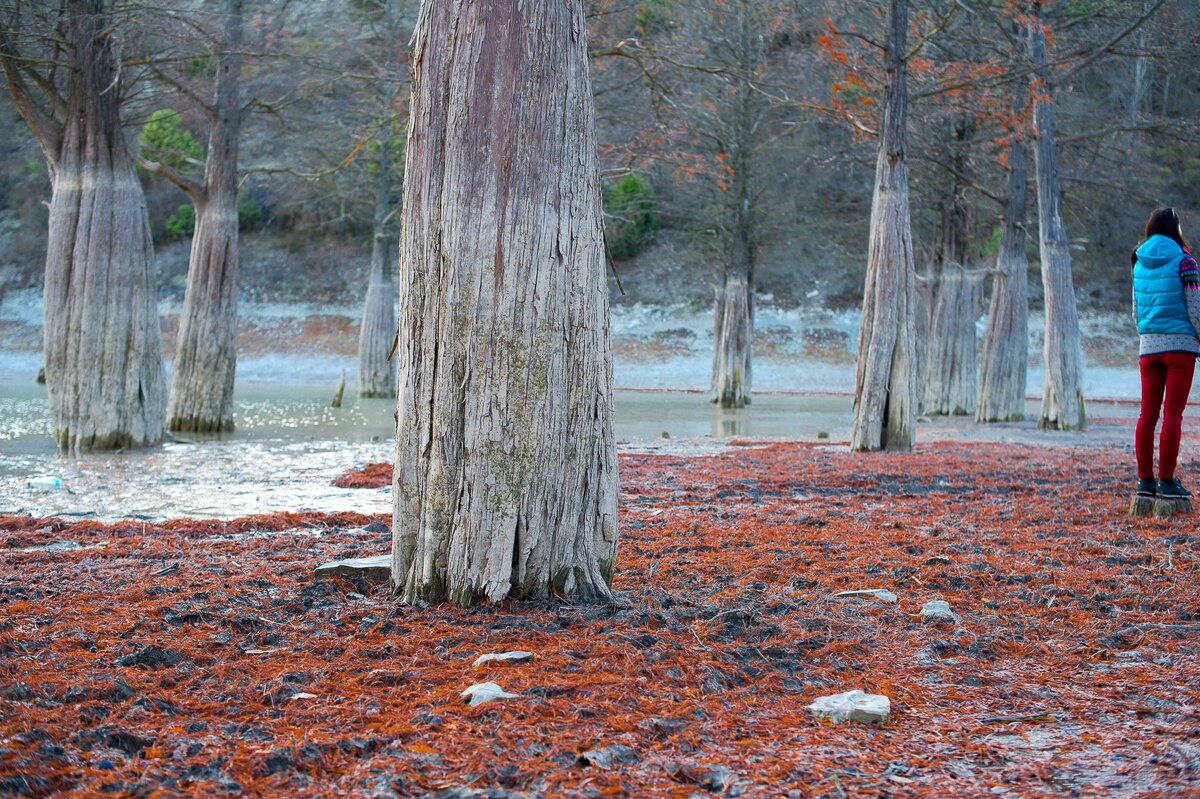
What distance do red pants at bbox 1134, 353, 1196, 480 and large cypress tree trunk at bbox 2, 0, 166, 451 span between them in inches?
437

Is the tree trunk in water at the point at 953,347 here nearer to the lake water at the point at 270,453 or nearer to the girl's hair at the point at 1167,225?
the lake water at the point at 270,453

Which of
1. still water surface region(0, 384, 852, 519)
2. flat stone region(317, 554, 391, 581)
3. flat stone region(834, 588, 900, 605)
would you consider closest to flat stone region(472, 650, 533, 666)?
flat stone region(317, 554, 391, 581)

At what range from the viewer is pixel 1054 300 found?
62.5ft

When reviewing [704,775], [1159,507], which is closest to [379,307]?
[1159,507]

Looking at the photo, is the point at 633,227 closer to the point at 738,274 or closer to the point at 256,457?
the point at 738,274

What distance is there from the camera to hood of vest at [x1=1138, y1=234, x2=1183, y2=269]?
7.25m

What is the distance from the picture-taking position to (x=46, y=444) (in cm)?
1435

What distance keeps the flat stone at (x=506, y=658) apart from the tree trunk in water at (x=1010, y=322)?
66.3 ft

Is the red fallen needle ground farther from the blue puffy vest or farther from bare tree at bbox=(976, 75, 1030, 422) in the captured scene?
bare tree at bbox=(976, 75, 1030, 422)

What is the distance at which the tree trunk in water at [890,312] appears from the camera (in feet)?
44.3

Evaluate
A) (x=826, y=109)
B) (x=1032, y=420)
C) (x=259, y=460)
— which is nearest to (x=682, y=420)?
(x=1032, y=420)

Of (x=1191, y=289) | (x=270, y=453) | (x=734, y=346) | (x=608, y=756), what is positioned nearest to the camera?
(x=608, y=756)

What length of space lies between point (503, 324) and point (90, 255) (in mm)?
10347

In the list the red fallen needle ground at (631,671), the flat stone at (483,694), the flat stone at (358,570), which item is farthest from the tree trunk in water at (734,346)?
the flat stone at (483,694)
